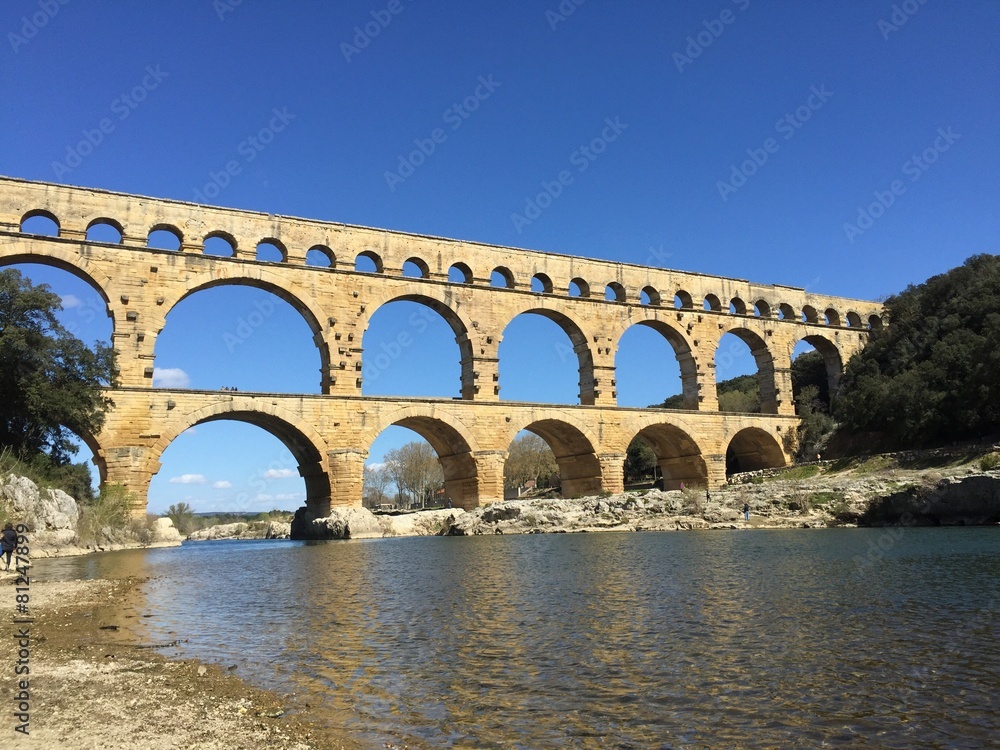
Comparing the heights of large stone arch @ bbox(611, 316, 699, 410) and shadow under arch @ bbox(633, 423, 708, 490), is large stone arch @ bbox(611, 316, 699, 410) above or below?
above

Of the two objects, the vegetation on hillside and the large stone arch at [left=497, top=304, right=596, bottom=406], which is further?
the large stone arch at [left=497, top=304, right=596, bottom=406]

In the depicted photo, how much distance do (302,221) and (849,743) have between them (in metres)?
24.7

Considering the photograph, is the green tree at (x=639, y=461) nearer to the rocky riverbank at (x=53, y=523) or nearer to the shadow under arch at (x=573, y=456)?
the shadow under arch at (x=573, y=456)

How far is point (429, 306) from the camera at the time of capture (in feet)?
92.9

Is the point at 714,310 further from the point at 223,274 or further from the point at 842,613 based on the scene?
the point at 842,613

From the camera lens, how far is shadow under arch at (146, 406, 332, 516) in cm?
2253

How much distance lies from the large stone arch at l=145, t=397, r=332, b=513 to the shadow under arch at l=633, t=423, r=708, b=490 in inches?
510

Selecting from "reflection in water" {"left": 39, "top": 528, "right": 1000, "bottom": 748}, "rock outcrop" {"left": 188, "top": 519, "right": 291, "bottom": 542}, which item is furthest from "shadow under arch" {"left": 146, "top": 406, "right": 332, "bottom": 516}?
"rock outcrop" {"left": 188, "top": 519, "right": 291, "bottom": 542}

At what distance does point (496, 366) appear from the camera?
2816 cm

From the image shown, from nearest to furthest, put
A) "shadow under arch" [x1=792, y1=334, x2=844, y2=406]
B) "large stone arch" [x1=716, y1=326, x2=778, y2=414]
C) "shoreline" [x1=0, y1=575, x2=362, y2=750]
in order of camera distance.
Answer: "shoreline" [x1=0, y1=575, x2=362, y2=750]
"large stone arch" [x1=716, y1=326, x2=778, y2=414]
"shadow under arch" [x1=792, y1=334, x2=844, y2=406]

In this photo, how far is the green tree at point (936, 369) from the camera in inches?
1021

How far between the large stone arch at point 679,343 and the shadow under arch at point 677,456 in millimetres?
1658

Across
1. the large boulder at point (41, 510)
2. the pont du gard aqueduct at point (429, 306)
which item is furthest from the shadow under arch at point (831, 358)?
the large boulder at point (41, 510)

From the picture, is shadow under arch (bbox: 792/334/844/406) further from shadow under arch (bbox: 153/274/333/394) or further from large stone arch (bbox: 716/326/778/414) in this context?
shadow under arch (bbox: 153/274/333/394)
